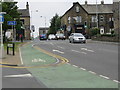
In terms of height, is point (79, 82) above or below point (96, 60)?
below

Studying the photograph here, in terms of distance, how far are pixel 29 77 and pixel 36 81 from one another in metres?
0.98

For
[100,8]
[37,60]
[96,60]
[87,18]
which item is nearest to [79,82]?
[96,60]

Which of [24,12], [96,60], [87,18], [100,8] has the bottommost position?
[96,60]

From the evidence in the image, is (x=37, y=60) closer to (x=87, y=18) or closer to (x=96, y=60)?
(x=96, y=60)

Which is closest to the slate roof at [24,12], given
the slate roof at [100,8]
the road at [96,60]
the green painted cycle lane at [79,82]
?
the slate roof at [100,8]

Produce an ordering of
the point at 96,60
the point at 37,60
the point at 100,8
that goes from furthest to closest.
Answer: the point at 100,8 → the point at 37,60 → the point at 96,60

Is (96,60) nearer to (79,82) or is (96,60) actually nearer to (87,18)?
(79,82)

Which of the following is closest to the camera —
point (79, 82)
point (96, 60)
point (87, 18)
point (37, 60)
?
point (79, 82)

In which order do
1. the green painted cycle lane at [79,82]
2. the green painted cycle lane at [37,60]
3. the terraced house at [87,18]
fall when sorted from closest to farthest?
the green painted cycle lane at [79,82] → the green painted cycle lane at [37,60] → the terraced house at [87,18]

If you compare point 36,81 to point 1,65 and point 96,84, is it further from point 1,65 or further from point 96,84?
point 1,65

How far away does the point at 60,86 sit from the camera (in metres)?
8.27

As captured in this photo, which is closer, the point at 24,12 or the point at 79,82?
the point at 79,82

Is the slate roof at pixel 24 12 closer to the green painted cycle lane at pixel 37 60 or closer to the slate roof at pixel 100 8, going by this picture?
the slate roof at pixel 100 8

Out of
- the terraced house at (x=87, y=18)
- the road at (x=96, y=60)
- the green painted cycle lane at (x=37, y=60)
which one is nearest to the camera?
the road at (x=96, y=60)
